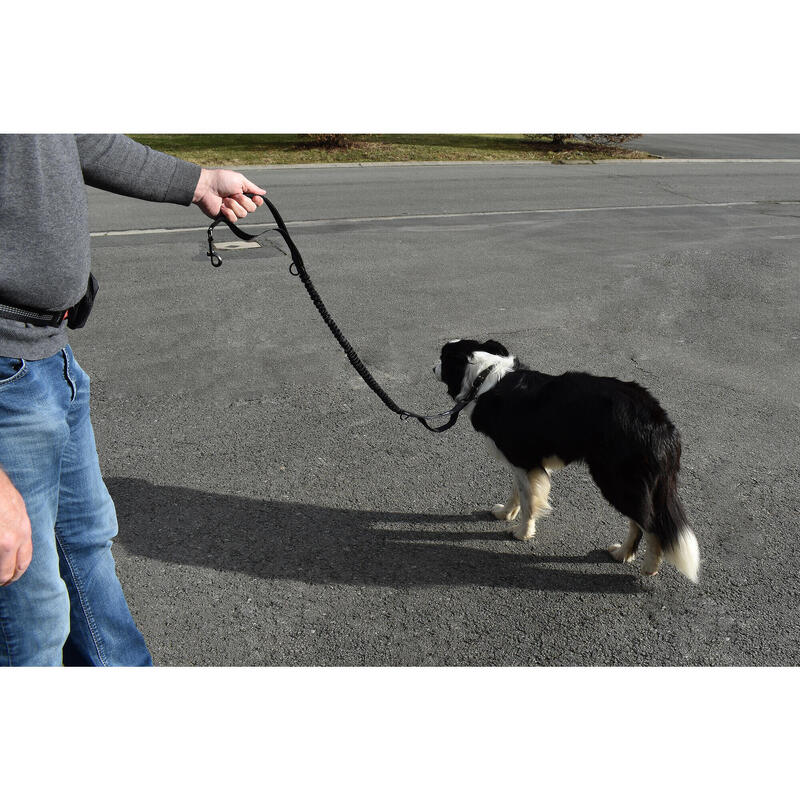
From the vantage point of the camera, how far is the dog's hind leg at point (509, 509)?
3979 mm

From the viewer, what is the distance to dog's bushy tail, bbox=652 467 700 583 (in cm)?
337

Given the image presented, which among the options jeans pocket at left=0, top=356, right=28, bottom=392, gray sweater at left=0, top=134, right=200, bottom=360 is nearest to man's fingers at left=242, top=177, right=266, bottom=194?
gray sweater at left=0, top=134, right=200, bottom=360

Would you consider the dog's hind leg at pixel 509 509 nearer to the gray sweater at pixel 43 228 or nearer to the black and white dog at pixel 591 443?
the black and white dog at pixel 591 443

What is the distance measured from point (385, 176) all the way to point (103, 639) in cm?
1315

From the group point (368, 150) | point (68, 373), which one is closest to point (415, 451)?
point (68, 373)

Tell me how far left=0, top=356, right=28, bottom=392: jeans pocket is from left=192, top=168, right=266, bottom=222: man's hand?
32.7 inches

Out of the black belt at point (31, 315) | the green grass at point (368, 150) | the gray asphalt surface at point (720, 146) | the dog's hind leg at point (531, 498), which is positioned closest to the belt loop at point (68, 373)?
the black belt at point (31, 315)

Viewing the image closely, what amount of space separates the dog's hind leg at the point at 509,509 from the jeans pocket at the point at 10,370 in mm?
2634

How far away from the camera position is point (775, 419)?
5121mm

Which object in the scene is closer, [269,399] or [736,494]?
[736,494]

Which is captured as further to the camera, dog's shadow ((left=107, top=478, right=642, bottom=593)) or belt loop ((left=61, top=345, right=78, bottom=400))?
dog's shadow ((left=107, top=478, right=642, bottom=593))

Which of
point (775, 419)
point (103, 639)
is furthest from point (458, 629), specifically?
point (775, 419)

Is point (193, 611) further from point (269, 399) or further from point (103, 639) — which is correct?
point (269, 399)

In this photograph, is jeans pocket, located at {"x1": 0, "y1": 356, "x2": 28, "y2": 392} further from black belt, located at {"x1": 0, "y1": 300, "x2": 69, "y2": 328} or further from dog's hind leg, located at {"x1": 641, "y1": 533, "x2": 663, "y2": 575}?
dog's hind leg, located at {"x1": 641, "y1": 533, "x2": 663, "y2": 575}
